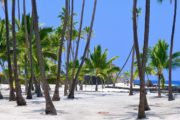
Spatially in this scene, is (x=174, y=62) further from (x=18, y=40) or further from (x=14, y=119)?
(x=14, y=119)

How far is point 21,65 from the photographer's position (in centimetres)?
4247

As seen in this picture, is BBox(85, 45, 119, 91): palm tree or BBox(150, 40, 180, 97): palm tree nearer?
A: BBox(150, 40, 180, 97): palm tree

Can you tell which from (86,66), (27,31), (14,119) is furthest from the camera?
(86,66)

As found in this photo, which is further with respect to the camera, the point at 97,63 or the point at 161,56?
the point at 97,63

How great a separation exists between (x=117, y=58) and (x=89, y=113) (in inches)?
1469

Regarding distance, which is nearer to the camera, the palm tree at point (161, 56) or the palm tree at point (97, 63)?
the palm tree at point (161, 56)

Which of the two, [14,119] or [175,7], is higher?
[175,7]

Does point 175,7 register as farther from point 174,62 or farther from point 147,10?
point 147,10

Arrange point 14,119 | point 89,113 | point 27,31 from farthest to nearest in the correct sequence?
1. point 27,31
2. point 89,113
3. point 14,119

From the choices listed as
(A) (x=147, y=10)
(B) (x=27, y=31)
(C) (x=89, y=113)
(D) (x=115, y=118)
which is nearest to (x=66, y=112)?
(C) (x=89, y=113)

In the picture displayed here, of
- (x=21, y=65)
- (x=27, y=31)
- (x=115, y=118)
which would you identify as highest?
(x=27, y=31)

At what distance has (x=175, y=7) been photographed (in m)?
33.1

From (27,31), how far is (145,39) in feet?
57.6

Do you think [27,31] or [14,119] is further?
[27,31]
